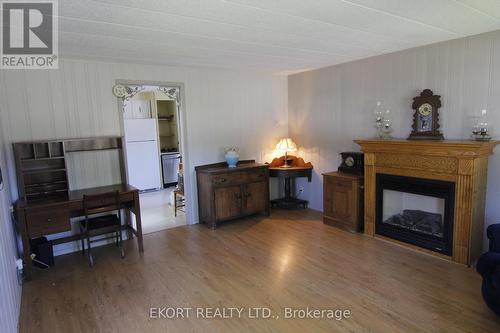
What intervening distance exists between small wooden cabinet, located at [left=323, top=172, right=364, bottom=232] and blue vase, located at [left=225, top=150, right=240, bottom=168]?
1.37 m

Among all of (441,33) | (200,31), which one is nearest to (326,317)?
(200,31)

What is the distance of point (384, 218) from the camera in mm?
4055

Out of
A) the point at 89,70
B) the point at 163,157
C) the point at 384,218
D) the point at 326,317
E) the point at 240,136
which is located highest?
the point at 89,70

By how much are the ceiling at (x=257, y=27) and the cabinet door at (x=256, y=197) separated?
1.95 metres

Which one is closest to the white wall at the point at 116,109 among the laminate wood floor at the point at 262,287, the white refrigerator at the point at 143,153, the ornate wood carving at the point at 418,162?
the laminate wood floor at the point at 262,287

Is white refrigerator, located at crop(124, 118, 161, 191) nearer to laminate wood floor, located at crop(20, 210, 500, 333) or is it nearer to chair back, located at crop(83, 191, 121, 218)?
laminate wood floor, located at crop(20, 210, 500, 333)

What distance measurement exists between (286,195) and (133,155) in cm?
360

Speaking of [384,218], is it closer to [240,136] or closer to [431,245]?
[431,245]

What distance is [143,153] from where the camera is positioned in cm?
726

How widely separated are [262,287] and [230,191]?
1.94 metres

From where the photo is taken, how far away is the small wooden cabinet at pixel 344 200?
4.24 m

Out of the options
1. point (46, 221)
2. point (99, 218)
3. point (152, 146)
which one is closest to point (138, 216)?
point (99, 218)

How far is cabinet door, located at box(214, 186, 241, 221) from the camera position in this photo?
15.3ft

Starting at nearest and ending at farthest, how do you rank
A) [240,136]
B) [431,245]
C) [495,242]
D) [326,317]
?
[326,317], [495,242], [431,245], [240,136]
